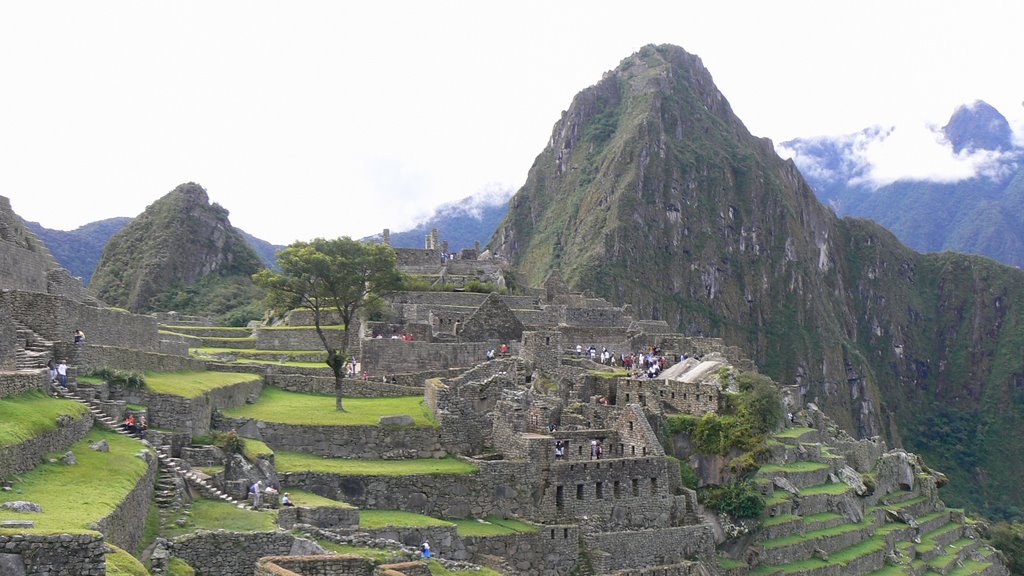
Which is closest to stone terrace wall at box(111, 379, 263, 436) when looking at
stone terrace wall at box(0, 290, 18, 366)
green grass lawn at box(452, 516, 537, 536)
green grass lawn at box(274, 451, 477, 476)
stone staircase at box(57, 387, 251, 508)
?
stone staircase at box(57, 387, 251, 508)

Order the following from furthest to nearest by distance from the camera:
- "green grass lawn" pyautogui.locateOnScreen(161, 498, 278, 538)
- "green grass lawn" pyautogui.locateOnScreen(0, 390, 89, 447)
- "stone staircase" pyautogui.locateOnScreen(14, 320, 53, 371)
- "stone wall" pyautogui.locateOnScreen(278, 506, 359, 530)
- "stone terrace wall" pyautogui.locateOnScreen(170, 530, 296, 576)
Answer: "stone staircase" pyautogui.locateOnScreen(14, 320, 53, 371) < "stone wall" pyautogui.locateOnScreen(278, 506, 359, 530) < "green grass lawn" pyautogui.locateOnScreen(161, 498, 278, 538) < "stone terrace wall" pyautogui.locateOnScreen(170, 530, 296, 576) < "green grass lawn" pyautogui.locateOnScreen(0, 390, 89, 447)

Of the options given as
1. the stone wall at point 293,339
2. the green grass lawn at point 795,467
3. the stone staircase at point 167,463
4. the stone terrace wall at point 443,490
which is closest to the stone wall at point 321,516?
the stone staircase at point 167,463

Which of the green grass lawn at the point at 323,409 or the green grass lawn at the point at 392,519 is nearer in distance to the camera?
the green grass lawn at the point at 392,519

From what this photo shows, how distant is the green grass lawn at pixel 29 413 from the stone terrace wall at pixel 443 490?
5.78 meters

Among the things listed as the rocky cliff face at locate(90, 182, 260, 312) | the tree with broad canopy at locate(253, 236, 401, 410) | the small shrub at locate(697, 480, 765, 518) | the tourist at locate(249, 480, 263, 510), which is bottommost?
the small shrub at locate(697, 480, 765, 518)

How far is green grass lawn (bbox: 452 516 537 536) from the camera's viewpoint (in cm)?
2353

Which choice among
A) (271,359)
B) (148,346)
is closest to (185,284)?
(271,359)

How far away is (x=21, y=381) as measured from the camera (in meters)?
17.7

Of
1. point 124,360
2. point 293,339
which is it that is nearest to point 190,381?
point 124,360

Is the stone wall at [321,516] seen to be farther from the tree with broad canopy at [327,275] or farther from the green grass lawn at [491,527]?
the tree with broad canopy at [327,275]

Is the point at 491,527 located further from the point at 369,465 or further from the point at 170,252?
the point at 170,252

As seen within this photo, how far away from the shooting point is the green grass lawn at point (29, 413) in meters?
14.7

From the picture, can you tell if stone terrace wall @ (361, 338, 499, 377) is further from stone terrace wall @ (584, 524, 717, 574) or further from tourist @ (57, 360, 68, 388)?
tourist @ (57, 360, 68, 388)

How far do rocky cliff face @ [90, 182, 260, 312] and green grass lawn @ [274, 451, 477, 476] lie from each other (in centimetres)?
6504
